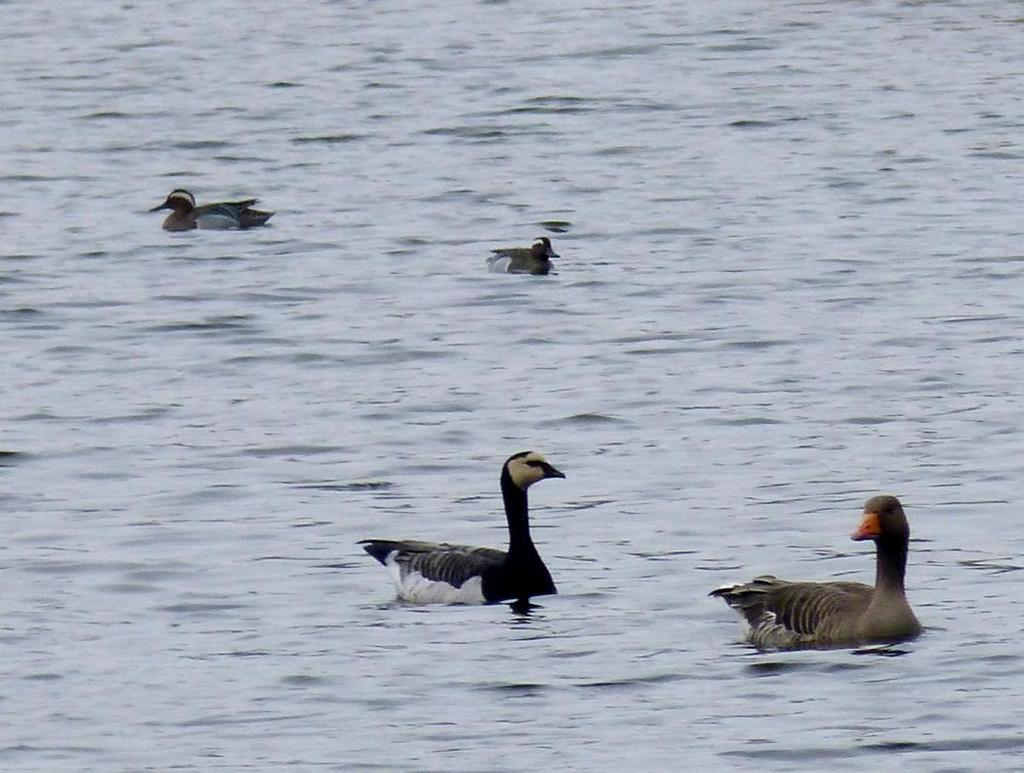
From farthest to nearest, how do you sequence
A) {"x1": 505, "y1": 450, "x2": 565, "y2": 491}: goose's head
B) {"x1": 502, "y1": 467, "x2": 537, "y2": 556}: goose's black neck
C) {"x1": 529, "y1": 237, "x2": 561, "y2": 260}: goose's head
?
{"x1": 529, "y1": 237, "x2": 561, "y2": 260}: goose's head < {"x1": 505, "y1": 450, "x2": 565, "y2": 491}: goose's head < {"x1": 502, "y1": 467, "x2": 537, "y2": 556}: goose's black neck

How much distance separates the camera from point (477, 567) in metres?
16.7

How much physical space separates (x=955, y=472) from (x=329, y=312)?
9.71 metres

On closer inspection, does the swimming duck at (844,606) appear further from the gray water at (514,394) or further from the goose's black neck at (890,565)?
the gray water at (514,394)

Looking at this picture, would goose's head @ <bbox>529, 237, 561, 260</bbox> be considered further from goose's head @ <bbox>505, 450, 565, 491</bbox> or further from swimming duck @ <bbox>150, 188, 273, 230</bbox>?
goose's head @ <bbox>505, 450, 565, 491</bbox>

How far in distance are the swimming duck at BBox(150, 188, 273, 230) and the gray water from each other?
38cm

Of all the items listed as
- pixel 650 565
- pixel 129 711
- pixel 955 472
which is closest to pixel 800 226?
pixel 955 472

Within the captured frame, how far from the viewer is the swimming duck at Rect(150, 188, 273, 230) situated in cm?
3231

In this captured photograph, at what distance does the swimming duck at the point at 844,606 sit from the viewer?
14.9 meters

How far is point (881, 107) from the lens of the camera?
133ft

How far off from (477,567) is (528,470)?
2.44 ft

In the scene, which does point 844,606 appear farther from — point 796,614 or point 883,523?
point 883,523

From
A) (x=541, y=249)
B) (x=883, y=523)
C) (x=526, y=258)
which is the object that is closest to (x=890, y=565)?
(x=883, y=523)

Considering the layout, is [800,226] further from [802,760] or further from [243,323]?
[802,760]

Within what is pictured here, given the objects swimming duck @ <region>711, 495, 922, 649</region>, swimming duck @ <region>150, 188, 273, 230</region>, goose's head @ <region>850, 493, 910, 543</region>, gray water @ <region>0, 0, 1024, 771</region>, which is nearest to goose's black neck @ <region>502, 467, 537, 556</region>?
gray water @ <region>0, 0, 1024, 771</region>
